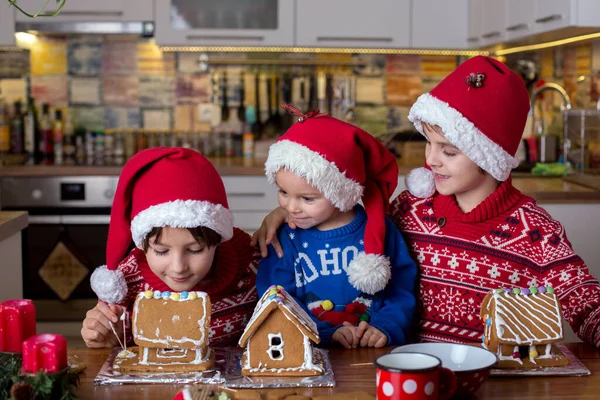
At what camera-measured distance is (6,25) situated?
396cm

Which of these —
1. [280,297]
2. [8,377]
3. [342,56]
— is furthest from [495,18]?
[8,377]

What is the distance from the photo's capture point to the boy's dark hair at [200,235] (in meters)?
1.54

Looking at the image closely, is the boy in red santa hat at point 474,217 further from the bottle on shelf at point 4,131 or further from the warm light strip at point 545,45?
the bottle on shelf at point 4,131

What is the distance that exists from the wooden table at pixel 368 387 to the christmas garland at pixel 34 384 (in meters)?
0.07

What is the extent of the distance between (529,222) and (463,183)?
0.53ft

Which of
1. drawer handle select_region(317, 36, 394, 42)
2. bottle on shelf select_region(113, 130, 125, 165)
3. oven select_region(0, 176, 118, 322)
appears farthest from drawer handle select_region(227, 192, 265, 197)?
drawer handle select_region(317, 36, 394, 42)

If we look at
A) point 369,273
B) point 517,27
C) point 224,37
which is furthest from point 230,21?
point 369,273

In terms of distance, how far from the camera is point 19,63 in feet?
14.2

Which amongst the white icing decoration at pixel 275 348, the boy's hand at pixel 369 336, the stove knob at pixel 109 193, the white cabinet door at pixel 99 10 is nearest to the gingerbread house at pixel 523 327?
the boy's hand at pixel 369 336

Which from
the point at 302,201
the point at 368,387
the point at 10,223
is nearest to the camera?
the point at 368,387

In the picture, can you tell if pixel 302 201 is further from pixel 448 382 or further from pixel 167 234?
pixel 448 382

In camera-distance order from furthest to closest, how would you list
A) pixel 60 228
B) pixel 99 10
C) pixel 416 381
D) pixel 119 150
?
pixel 119 150 → pixel 99 10 → pixel 60 228 → pixel 416 381

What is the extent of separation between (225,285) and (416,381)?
0.62m

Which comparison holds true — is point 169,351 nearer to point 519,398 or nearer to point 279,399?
point 279,399
